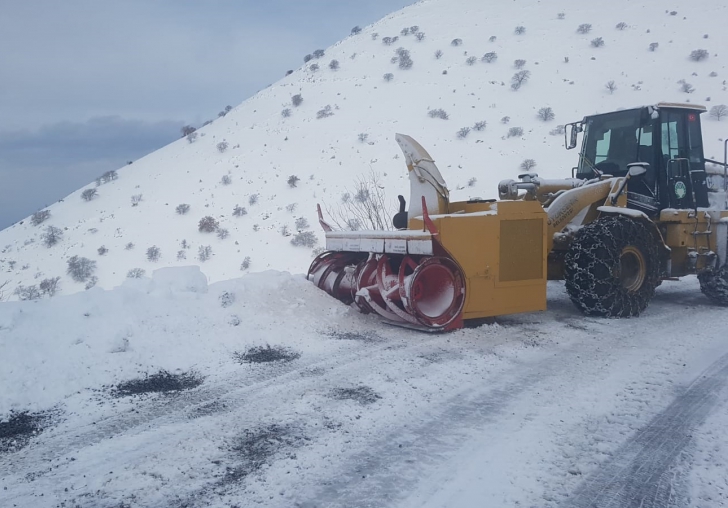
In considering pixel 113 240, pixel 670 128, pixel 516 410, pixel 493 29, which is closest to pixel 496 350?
pixel 516 410

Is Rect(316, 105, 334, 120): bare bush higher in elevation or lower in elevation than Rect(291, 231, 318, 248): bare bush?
higher

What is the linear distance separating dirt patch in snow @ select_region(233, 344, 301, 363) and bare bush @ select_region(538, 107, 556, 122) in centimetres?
2850

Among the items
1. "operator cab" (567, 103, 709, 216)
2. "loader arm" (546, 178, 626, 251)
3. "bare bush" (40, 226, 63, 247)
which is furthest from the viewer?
"bare bush" (40, 226, 63, 247)

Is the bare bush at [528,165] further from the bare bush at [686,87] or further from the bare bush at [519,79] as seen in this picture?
the bare bush at [686,87]

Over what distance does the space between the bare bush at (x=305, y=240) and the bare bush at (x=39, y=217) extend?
15.8 m

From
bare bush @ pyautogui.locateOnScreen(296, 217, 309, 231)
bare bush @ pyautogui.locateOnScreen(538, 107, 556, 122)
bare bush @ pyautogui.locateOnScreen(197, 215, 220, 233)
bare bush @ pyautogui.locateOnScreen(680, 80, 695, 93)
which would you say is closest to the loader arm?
bare bush @ pyautogui.locateOnScreen(296, 217, 309, 231)

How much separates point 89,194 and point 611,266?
30.8m

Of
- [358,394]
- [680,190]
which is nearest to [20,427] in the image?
[358,394]

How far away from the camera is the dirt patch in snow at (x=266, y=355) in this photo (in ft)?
16.9

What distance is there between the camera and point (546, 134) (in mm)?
28953

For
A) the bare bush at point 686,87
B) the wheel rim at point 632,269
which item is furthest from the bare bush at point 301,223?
the bare bush at point 686,87

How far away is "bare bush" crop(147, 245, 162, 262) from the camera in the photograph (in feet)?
70.8

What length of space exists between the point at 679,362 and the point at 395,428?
318 centimetres

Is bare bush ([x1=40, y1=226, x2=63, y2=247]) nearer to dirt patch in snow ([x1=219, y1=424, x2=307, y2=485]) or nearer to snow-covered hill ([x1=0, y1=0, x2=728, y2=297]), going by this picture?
snow-covered hill ([x1=0, y1=0, x2=728, y2=297])
